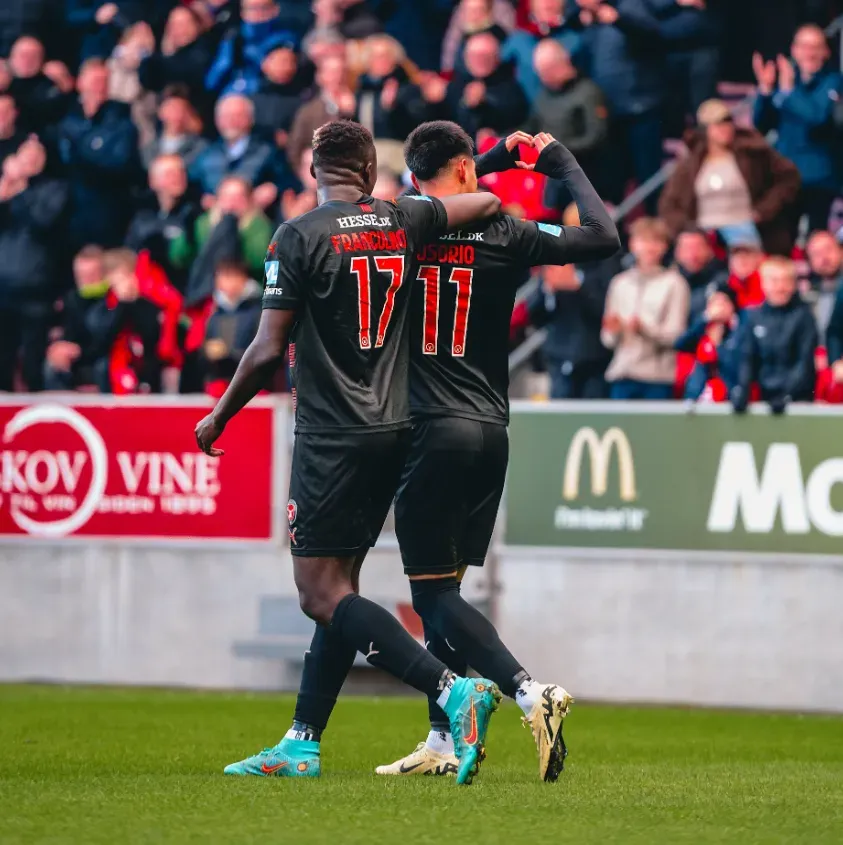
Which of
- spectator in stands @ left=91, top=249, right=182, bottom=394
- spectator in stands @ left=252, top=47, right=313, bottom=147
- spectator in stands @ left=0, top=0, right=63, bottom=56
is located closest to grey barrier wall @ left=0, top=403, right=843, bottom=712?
spectator in stands @ left=91, top=249, right=182, bottom=394

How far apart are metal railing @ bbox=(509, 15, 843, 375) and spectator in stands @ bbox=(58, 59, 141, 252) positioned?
3.51 meters

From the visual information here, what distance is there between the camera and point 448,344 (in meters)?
6.41

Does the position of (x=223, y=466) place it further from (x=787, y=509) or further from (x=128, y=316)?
(x=787, y=509)

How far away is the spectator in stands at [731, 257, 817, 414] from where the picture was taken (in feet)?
35.8

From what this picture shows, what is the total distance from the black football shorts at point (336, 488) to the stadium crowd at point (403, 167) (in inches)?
201

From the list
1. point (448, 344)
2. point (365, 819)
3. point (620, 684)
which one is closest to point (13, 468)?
point (620, 684)

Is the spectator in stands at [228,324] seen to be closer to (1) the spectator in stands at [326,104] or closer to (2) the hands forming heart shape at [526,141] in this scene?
(1) the spectator in stands at [326,104]

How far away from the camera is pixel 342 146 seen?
6195 millimetres

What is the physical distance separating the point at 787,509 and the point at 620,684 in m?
1.46

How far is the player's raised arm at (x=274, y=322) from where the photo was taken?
6004 millimetres

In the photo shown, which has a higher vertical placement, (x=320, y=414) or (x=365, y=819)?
(x=320, y=414)

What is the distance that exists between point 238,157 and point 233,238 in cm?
121

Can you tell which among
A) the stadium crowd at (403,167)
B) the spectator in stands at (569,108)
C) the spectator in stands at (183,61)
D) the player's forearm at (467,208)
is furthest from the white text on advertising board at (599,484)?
the spectator in stands at (183,61)

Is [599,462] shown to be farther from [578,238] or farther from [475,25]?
[578,238]
